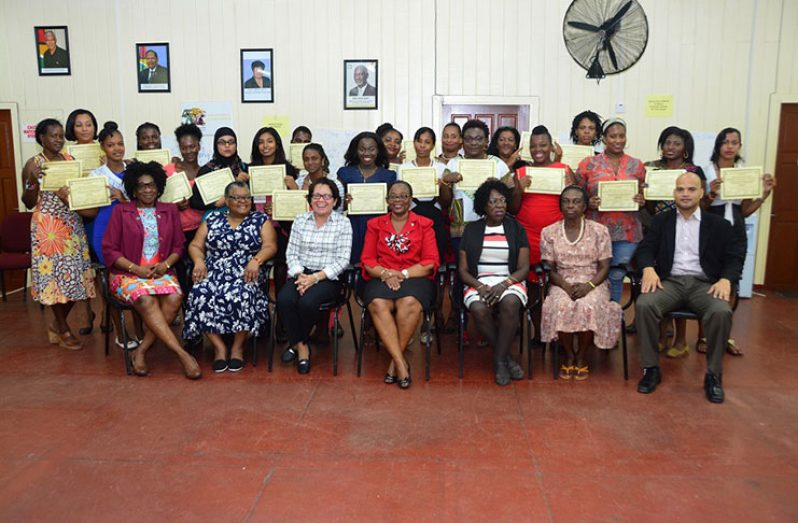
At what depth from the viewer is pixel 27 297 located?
258 inches

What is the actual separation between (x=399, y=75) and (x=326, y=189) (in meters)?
3.30

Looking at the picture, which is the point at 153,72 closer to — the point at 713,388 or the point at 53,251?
the point at 53,251

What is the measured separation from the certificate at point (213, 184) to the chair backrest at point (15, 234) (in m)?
3.23

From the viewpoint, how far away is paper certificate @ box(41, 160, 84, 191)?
13.9ft

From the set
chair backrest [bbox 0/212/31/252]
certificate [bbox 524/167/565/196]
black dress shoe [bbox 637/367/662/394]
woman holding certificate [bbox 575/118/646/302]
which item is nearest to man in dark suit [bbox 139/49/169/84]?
chair backrest [bbox 0/212/31/252]

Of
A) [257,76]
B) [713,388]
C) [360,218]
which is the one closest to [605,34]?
[257,76]

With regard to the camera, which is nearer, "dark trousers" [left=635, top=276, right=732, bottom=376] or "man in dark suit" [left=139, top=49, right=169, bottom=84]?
"dark trousers" [left=635, top=276, right=732, bottom=376]

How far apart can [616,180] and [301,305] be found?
7.71ft

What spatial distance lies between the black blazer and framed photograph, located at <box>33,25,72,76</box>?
6719 mm

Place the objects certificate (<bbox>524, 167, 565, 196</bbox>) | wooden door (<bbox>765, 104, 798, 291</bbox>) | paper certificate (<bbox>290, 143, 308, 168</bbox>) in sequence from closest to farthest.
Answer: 1. certificate (<bbox>524, 167, 565, 196</bbox>)
2. paper certificate (<bbox>290, 143, 308, 168</bbox>)
3. wooden door (<bbox>765, 104, 798, 291</bbox>)

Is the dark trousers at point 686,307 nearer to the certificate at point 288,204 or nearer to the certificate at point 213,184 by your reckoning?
the certificate at point 288,204

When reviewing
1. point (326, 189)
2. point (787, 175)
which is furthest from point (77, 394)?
point (787, 175)

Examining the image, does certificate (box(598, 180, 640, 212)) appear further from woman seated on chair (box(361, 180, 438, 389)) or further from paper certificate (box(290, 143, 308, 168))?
Result: paper certificate (box(290, 143, 308, 168))

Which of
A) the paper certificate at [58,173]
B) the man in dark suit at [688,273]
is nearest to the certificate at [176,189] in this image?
the paper certificate at [58,173]
